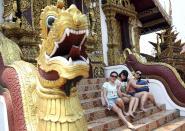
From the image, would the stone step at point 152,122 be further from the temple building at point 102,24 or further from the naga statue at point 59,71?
the temple building at point 102,24

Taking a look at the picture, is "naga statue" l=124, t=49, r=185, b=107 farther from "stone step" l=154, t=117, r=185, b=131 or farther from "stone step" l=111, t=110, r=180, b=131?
"stone step" l=154, t=117, r=185, b=131

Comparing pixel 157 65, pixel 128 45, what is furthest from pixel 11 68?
pixel 128 45

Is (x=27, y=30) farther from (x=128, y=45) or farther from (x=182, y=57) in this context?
(x=182, y=57)

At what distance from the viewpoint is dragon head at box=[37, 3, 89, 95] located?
1.24 metres

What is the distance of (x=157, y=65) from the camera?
15.9 feet

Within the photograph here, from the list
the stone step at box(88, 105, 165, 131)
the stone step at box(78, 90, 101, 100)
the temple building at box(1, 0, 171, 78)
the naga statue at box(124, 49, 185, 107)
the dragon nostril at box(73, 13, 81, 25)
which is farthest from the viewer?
the naga statue at box(124, 49, 185, 107)

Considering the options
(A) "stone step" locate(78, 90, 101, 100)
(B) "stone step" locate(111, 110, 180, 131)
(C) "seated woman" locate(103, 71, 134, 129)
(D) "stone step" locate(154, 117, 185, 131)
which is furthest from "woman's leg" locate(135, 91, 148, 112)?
(A) "stone step" locate(78, 90, 101, 100)

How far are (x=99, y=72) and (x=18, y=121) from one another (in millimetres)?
4420

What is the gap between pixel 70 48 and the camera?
4.32 feet

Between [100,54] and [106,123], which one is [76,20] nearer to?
[106,123]

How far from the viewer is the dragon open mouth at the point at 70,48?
1.24 metres

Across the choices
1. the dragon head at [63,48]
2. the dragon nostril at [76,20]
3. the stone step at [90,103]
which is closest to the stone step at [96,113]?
the stone step at [90,103]

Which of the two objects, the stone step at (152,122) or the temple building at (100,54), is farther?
the stone step at (152,122)

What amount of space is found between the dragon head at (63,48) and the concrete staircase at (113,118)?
1655 mm
